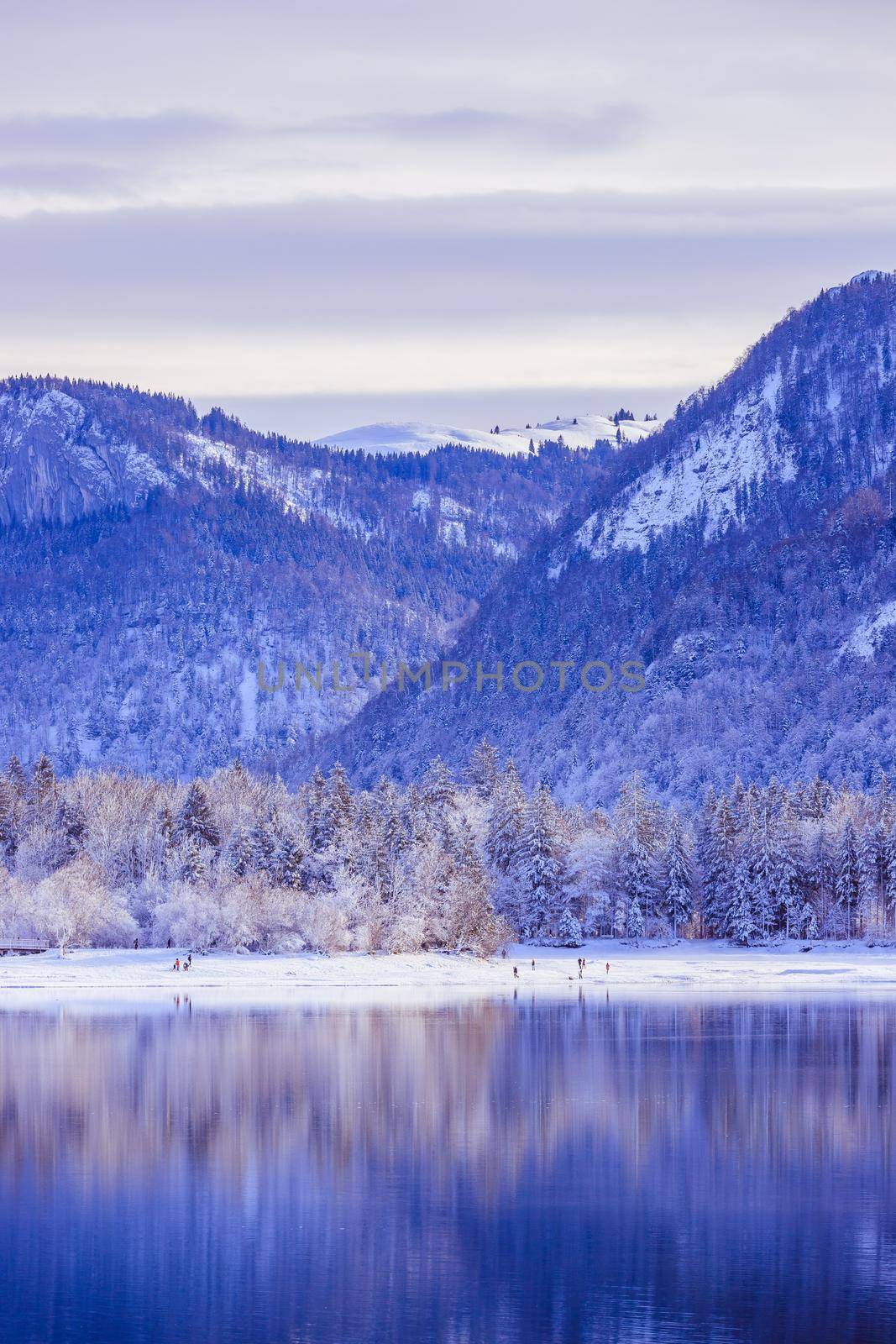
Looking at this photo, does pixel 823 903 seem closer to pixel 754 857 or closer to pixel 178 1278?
pixel 754 857

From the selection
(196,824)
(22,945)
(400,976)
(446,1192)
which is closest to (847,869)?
(400,976)

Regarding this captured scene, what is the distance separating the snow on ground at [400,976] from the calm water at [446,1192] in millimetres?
27722

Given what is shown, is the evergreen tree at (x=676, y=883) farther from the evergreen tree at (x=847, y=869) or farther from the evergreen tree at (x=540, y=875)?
the evergreen tree at (x=847, y=869)

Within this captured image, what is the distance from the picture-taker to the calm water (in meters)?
29.7

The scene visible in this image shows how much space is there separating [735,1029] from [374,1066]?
18.8 m

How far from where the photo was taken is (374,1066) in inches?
2271

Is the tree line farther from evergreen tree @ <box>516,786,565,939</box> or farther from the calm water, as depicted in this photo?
the calm water

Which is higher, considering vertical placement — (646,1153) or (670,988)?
(646,1153)

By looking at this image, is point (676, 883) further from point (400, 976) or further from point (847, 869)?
point (400, 976)

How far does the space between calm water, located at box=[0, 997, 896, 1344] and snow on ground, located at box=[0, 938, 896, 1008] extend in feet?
91.0

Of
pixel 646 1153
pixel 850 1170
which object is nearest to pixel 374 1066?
pixel 646 1153

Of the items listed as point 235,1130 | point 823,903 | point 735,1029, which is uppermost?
point 235,1130

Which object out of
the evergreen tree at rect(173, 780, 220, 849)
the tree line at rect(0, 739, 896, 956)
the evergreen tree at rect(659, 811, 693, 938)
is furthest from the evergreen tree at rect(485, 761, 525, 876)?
the evergreen tree at rect(173, 780, 220, 849)

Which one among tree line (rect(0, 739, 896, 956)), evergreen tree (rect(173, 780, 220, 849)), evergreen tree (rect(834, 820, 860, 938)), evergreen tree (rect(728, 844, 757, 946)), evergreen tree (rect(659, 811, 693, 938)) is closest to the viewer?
tree line (rect(0, 739, 896, 956))
